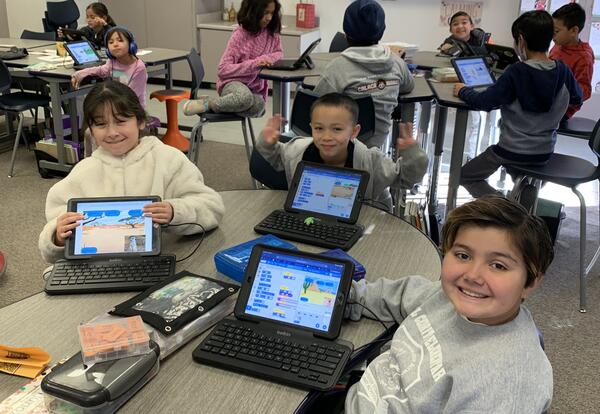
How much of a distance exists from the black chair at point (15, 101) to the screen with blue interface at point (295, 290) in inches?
134

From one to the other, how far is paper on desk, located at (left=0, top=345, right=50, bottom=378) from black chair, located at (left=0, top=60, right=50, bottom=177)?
337 centimetres

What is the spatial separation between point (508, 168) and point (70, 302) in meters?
2.23

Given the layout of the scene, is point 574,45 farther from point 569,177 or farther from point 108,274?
point 108,274

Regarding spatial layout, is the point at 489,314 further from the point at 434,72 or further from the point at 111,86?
the point at 434,72

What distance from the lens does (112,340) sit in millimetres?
1073

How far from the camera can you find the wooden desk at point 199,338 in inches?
40.8

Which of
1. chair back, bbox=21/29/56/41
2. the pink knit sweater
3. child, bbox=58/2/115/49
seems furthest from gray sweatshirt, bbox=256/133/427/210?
chair back, bbox=21/29/56/41

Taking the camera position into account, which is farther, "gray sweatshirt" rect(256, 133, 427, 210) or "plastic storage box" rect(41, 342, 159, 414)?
"gray sweatshirt" rect(256, 133, 427, 210)

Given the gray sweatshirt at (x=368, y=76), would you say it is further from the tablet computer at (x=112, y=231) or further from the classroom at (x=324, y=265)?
the tablet computer at (x=112, y=231)

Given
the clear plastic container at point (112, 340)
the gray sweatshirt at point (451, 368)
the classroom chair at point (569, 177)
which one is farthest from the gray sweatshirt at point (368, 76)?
the clear plastic container at point (112, 340)

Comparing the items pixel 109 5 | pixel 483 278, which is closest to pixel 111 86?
pixel 483 278

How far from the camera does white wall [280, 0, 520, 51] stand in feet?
19.3

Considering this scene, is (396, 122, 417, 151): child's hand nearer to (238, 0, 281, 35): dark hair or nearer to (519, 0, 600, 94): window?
(238, 0, 281, 35): dark hair

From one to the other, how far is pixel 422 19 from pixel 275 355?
5.67 meters
